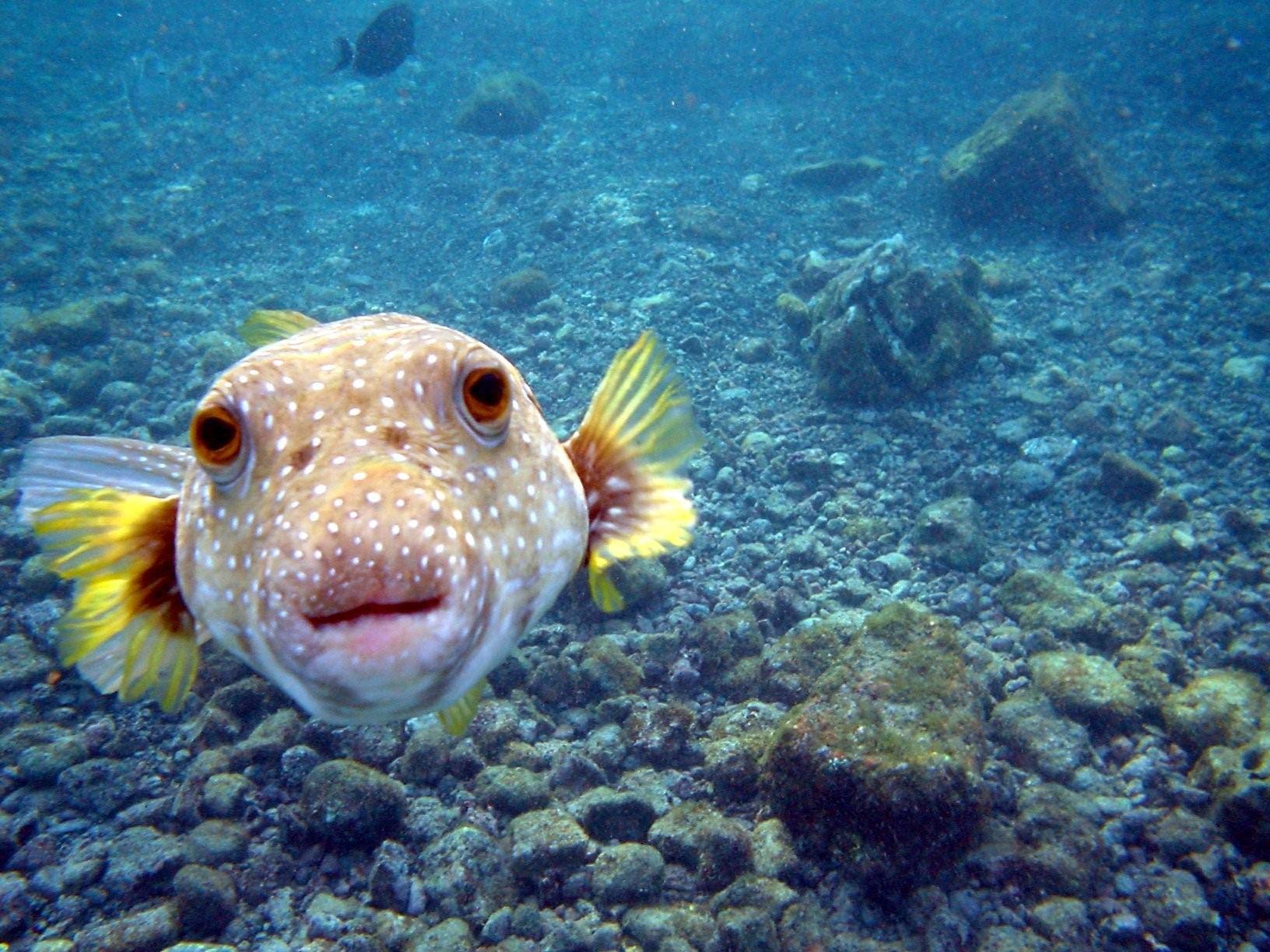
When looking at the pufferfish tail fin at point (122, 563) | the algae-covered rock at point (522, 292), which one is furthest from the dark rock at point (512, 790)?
the algae-covered rock at point (522, 292)

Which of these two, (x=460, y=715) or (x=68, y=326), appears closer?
(x=460, y=715)

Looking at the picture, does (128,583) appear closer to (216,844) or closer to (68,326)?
(216,844)

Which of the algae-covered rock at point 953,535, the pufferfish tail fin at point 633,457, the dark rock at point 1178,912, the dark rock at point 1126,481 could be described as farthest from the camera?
the dark rock at point 1126,481

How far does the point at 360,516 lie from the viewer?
156 centimetres

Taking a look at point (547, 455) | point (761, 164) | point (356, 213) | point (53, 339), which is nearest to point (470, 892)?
point (547, 455)

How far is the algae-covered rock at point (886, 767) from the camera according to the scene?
423cm

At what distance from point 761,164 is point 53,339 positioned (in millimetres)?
17574

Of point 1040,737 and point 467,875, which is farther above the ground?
point 1040,737

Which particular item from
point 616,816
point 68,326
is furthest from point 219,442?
point 68,326

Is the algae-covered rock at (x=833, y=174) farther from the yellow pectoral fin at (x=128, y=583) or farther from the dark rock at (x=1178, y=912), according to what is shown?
the yellow pectoral fin at (x=128, y=583)

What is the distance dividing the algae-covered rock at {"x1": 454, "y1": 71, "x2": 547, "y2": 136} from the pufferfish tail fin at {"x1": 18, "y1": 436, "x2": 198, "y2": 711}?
22802mm

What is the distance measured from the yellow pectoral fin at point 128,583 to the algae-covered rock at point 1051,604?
6.83 m

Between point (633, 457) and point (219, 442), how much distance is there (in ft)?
4.79

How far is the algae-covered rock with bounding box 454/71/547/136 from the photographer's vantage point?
23.0 metres
